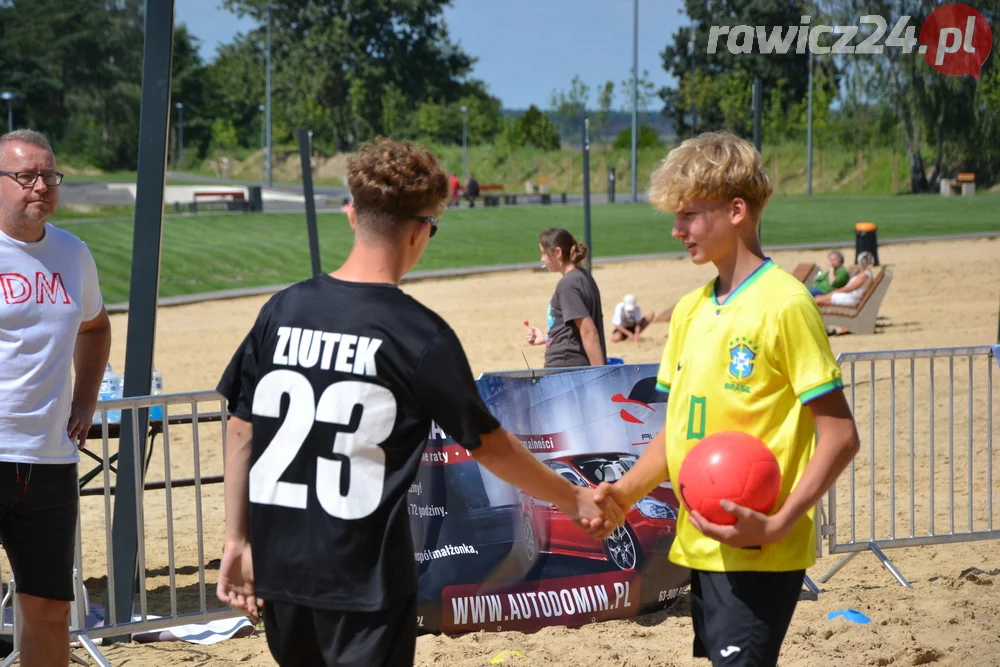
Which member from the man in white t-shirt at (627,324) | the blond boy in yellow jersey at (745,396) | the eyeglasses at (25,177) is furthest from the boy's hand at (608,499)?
the man in white t-shirt at (627,324)

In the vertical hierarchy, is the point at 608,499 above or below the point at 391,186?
below

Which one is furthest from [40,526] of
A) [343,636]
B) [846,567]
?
[846,567]

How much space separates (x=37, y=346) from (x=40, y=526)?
662 mm

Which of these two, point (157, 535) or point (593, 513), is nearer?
point (593, 513)

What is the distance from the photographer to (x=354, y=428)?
2.45 meters

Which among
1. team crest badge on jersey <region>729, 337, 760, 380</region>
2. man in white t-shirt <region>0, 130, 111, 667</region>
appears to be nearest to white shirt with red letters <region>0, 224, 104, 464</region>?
man in white t-shirt <region>0, 130, 111, 667</region>

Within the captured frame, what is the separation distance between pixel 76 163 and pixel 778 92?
5019 centimetres

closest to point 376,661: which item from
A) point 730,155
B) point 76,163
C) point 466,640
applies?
point 730,155

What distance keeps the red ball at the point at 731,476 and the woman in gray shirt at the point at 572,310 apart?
447cm

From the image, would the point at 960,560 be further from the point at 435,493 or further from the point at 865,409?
the point at 865,409

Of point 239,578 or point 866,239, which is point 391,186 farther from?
point 866,239

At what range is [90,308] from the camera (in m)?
4.06

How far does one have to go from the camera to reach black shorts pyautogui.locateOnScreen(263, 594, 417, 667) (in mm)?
2496

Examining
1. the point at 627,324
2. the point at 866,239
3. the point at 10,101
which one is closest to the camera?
the point at 627,324
